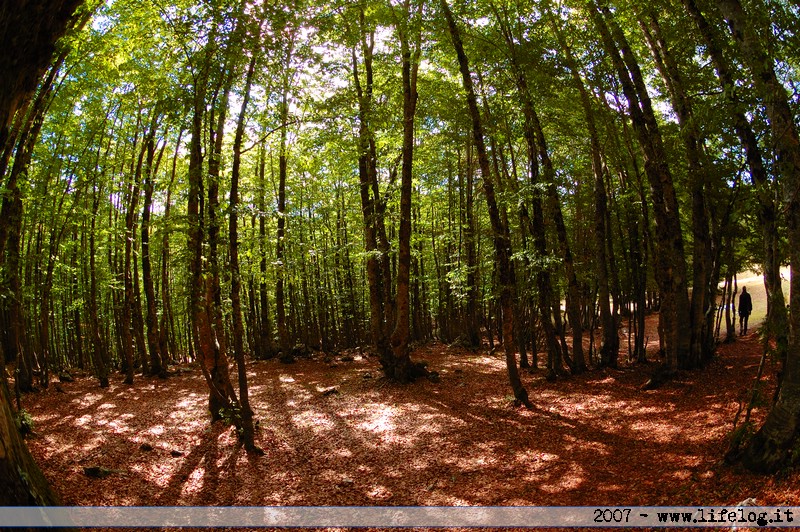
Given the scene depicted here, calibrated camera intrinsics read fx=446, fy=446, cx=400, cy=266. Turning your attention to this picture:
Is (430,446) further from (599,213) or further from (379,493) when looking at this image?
(599,213)

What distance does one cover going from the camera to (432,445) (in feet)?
26.7

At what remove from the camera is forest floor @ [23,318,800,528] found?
18.9 ft

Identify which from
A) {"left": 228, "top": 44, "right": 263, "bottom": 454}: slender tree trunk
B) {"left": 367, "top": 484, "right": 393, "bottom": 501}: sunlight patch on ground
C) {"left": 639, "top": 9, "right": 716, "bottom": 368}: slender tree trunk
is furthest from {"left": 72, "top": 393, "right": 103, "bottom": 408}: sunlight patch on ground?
{"left": 639, "top": 9, "right": 716, "bottom": 368}: slender tree trunk

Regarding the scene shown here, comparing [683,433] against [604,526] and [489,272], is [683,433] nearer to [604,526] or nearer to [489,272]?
[604,526]

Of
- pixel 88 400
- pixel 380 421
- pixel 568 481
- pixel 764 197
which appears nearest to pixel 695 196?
pixel 764 197

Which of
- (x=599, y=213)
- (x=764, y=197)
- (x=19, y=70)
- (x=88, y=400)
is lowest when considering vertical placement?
(x=88, y=400)

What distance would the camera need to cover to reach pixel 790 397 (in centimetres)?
453

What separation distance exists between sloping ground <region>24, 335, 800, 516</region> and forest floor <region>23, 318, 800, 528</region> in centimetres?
3

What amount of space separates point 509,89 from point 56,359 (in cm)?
2080

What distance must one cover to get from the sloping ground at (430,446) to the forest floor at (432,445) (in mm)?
31

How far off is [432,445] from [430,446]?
0.18 ft

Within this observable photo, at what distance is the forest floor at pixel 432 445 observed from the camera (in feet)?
18.9

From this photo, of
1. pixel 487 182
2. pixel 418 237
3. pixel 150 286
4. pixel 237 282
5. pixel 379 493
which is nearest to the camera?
pixel 379 493

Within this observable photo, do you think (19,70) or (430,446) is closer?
(19,70)
